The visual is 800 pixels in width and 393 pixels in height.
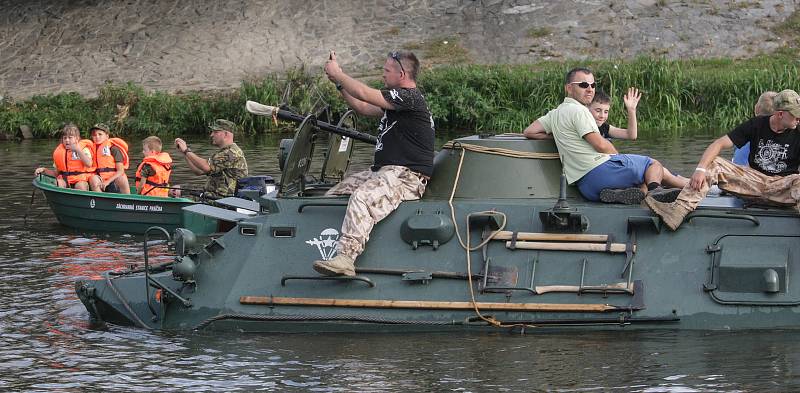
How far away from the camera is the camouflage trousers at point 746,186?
36.1 ft

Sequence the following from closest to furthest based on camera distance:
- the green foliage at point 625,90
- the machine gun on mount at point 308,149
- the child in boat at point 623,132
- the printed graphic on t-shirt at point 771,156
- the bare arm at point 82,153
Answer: the printed graphic on t-shirt at point 771,156
the child in boat at point 623,132
the machine gun on mount at point 308,149
the bare arm at point 82,153
the green foliage at point 625,90

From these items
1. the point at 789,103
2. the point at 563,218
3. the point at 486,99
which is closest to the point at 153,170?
the point at 563,218

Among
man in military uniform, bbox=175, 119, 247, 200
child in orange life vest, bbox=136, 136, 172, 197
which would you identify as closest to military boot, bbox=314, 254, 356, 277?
man in military uniform, bbox=175, 119, 247, 200

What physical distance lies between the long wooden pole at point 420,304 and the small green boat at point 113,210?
7513 millimetres

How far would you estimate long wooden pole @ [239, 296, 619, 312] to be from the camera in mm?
10984

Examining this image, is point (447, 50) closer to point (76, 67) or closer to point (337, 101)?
point (337, 101)

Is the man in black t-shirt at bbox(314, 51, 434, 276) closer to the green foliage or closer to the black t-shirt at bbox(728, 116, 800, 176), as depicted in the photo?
the black t-shirt at bbox(728, 116, 800, 176)

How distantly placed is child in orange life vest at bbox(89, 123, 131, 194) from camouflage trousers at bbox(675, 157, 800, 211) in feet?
37.5

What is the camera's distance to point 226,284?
11789mm

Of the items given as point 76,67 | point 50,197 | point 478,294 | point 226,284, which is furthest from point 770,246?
point 76,67

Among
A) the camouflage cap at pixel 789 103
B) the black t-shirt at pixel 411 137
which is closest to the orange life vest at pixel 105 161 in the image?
the black t-shirt at pixel 411 137

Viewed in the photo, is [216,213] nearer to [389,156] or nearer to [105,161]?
[389,156]

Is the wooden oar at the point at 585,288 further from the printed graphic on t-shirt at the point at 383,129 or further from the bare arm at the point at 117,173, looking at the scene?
the bare arm at the point at 117,173

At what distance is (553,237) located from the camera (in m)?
11.2
